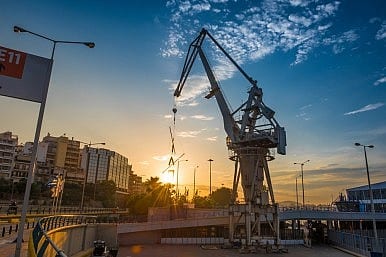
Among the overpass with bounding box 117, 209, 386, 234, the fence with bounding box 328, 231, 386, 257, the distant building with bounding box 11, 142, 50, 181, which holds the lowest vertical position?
Answer: the fence with bounding box 328, 231, 386, 257

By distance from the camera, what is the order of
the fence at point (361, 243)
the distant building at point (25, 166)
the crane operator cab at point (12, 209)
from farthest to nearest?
the distant building at point (25, 166) → the crane operator cab at point (12, 209) → the fence at point (361, 243)

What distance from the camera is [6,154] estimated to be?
11088 cm

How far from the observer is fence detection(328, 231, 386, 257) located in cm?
3319

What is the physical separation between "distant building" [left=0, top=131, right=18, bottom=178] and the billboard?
108337mm

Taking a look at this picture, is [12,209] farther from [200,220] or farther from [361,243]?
[361,243]

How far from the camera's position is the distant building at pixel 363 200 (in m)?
78.6

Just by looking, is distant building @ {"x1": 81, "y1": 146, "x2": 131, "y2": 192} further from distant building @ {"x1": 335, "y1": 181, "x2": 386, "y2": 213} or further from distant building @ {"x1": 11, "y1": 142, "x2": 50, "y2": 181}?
distant building @ {"x1": 335, "y1": 181, "x2": 386, "y2": 213}

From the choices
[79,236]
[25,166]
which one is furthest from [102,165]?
[79,236]

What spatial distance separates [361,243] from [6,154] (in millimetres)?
115723

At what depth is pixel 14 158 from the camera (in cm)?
11375

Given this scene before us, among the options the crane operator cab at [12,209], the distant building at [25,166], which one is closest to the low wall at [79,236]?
the crane operator cab at [12,209]

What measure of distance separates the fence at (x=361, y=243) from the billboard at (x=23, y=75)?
31.3 metres

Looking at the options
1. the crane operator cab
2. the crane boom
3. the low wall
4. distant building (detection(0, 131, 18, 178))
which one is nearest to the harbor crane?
the crane boom

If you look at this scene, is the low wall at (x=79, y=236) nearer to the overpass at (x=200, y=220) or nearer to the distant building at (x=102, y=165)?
the overpass at (x=200, y=220)
